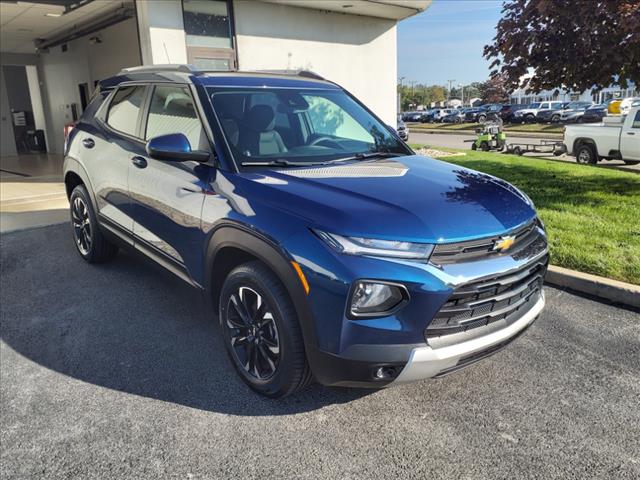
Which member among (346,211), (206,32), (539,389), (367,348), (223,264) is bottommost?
(539,389)

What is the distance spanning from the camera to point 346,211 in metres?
2.51

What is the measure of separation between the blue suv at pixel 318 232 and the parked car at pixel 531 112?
43.7m

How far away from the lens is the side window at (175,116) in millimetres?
3359

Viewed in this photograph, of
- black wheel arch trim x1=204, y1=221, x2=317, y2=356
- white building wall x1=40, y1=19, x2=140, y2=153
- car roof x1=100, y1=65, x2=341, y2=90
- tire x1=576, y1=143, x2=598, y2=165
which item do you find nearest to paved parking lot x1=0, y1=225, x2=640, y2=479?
black wheel arch trim x1=204, y1=221, x2=317, y2=356

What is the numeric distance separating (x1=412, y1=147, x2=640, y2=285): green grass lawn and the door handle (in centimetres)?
370

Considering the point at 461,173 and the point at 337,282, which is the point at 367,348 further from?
the point at 461,173

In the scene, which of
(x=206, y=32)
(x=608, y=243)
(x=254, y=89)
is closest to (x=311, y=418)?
(x=254, y=89)

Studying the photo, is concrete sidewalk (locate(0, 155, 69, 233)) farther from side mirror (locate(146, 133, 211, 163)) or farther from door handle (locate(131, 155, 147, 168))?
side mirror (locate(146, 133, 211, 163))

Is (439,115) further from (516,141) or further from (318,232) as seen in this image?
(318,232)

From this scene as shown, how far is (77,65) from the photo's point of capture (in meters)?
16.2

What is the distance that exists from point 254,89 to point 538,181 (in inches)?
264

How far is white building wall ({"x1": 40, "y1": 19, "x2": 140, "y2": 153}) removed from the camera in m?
13.3

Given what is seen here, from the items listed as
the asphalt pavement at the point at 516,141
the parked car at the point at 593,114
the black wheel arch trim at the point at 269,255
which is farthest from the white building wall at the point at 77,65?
the parked car at the point at 593,114

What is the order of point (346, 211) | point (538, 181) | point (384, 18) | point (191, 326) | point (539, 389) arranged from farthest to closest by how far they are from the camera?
1. point (384, 18)
2. point (538, 181)
3. point (191, 326)
4. point (539, 389)
5. point (346, 211)
